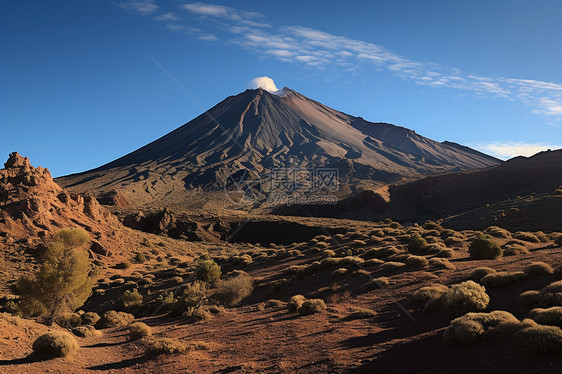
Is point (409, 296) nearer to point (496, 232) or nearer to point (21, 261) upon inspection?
point (496, 232)

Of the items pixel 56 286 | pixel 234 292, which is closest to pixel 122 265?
pixel 56 286

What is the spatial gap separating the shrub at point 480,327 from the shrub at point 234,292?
13144mm

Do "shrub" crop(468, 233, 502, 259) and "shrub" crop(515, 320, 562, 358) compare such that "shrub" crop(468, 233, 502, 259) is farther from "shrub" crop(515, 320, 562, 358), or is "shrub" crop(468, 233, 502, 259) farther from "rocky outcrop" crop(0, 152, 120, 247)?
"rocky outcrop" crop(0, 152, 120, 247)

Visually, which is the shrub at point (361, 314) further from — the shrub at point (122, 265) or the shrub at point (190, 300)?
the shrub at point (122, 265)

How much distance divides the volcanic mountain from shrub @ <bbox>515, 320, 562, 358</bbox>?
92.9 m

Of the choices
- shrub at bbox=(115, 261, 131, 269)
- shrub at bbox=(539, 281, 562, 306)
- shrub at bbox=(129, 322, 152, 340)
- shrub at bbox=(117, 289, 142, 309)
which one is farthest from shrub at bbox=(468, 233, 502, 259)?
shrub at bbox=(115, 261, 131, 269)

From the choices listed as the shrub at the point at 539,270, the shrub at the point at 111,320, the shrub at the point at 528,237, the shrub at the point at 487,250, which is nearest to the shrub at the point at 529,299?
the shrub at the point at 539,270

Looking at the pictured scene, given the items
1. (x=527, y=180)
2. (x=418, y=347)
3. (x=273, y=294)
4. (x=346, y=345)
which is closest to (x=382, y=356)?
(x=418, y=347)

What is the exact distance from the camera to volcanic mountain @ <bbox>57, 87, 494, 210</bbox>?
110875 mm

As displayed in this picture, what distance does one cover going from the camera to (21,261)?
25875 mm

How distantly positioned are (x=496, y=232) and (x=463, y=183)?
5097 cm

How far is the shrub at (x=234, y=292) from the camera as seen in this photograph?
19.1 metres

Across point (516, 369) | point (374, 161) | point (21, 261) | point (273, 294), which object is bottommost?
point (273, 294)

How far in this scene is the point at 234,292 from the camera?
63.1ft
